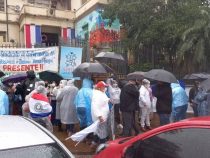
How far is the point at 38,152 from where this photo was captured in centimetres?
339

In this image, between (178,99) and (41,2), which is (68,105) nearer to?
(178,99)

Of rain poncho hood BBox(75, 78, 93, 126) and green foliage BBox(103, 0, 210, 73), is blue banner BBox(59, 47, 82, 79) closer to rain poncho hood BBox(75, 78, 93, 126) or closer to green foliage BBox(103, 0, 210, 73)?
green foliage BBox(103, 0, 210, 73)

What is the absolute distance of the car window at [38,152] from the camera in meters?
3.24

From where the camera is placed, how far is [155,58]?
48.4ft

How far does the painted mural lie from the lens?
25.9 metres

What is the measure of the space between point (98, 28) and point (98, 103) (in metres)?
19.0

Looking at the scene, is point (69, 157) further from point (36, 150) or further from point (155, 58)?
point (155, 58)

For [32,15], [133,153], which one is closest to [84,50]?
[133,153]

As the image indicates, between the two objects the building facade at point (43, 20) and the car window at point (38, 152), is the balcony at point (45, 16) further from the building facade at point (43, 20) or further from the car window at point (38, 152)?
the car window at point (38, 152)

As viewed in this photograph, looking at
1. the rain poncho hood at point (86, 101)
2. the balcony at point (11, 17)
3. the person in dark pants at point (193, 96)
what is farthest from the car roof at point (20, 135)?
the balcony at point (11, 17)

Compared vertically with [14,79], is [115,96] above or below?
below

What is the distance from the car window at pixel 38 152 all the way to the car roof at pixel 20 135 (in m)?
0.04

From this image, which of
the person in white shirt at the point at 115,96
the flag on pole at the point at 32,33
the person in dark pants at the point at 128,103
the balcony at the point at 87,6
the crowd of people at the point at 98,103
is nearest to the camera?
the crowd of people at the point at 98,103

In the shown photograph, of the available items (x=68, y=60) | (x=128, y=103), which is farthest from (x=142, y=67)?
(x=128, y=103)
